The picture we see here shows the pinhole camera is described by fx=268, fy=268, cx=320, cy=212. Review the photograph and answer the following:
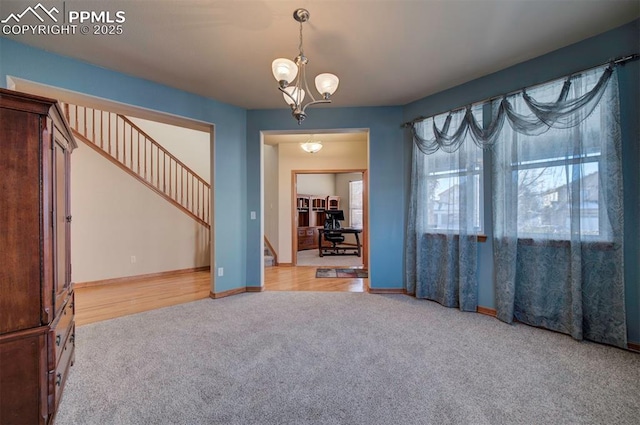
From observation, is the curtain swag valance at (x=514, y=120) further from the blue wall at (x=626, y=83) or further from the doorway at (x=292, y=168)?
the doorway at (x=292, y=168)

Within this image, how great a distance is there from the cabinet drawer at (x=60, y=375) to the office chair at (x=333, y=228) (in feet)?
19.4

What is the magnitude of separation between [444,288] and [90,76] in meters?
4.45

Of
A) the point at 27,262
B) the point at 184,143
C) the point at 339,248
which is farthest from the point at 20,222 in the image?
the point at 339,248

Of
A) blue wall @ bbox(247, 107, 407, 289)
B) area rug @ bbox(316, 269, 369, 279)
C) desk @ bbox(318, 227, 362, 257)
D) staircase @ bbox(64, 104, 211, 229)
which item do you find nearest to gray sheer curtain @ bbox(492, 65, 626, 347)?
blue wall @ bbox(247, 107, 407, 289)

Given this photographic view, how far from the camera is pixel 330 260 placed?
6562mm

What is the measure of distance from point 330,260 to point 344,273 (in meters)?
1.46

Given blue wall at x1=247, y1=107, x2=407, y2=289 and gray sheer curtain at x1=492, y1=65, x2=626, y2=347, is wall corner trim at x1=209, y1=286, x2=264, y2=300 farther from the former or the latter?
gray sheer curtain at x1=492, y1=65, x2=626, y2=347

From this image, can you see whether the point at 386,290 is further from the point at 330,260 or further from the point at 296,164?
the point at 296,164

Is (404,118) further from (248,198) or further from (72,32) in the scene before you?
(72,32)

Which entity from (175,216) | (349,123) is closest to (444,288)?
(349,123)

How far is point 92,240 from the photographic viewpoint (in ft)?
13.8

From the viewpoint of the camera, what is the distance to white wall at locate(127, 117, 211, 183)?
5879 millimetres

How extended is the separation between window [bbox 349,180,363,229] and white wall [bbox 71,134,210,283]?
17.9 ft

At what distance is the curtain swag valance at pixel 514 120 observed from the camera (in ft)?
7.32
